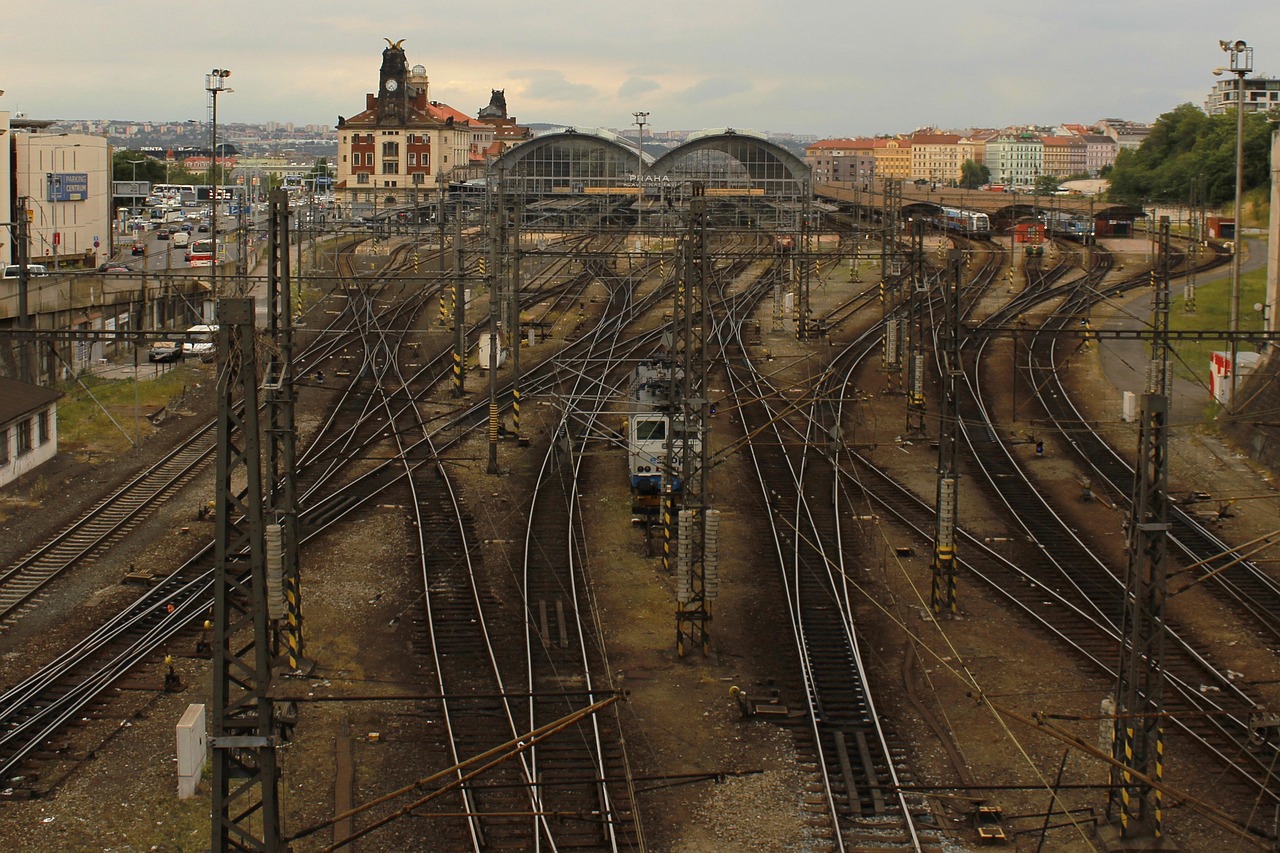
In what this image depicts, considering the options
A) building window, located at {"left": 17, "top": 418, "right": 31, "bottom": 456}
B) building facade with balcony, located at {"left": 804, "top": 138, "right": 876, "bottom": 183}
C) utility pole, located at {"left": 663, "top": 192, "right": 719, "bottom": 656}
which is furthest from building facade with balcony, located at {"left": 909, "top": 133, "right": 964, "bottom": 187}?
utility pole, located at {"left": 663, "top": 192, "right": 719, "bottom": 656}

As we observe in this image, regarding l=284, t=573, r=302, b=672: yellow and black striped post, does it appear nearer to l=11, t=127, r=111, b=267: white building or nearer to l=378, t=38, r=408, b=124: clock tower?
l=11, t=127, r=111, b=267: white building

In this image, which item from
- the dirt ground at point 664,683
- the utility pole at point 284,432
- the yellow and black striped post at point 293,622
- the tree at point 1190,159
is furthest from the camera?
the tree at point 1190,159

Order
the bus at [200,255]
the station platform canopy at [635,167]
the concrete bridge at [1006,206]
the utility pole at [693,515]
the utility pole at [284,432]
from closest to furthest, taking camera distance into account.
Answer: the utility pole at [284,432]
the utility pole at [693,515]
the bus at [200,255]
the concrete bridge at [1006,206]
the station platform canopy at [635,167]

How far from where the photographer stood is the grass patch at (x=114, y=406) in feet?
76.3

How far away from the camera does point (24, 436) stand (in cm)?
2092

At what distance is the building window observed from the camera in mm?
20703

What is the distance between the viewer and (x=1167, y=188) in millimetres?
66375

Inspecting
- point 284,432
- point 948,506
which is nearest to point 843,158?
point 948,506

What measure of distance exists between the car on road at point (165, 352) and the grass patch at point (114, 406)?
0.93 ft

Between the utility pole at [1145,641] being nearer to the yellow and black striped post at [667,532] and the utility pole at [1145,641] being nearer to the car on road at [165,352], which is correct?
the yellow and black striped post at [667,532]

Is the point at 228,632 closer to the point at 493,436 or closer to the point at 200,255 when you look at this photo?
the point at 493,436

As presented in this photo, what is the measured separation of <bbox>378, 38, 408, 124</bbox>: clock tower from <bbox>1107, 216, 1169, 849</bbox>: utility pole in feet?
248

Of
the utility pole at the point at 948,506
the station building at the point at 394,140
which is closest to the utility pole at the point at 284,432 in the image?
the utility pole at the point at 948,506

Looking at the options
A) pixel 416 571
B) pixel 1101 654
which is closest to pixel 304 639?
pixel 416 571
